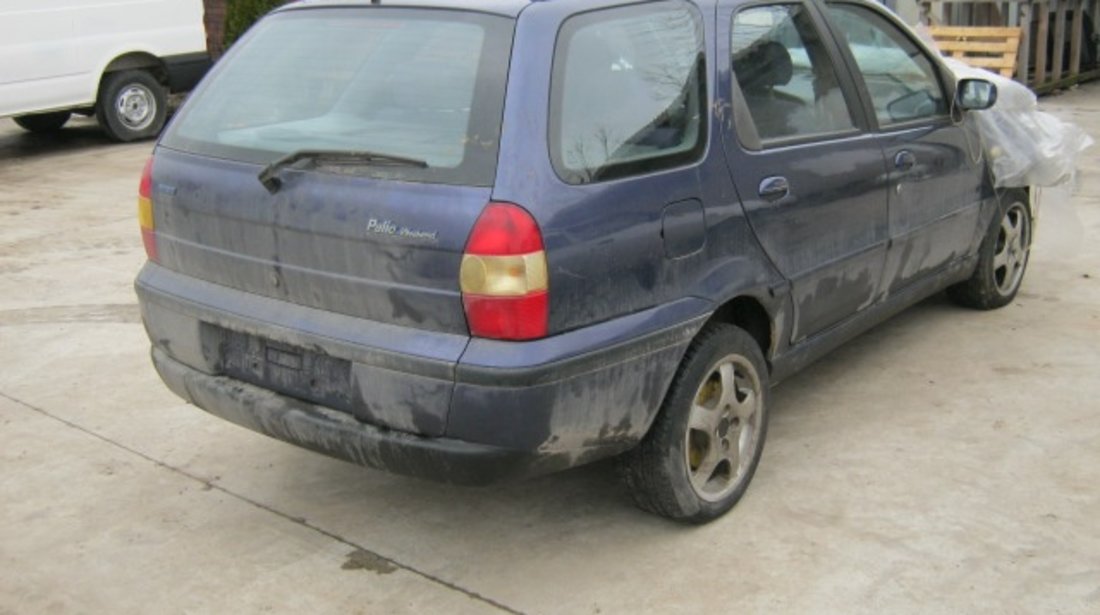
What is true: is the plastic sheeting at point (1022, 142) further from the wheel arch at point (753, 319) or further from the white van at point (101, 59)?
the white van at point (101, 59)

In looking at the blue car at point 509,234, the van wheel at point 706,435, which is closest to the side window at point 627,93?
the blue car at point 509,234

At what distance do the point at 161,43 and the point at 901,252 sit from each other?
9.00m

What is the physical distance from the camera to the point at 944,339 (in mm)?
5730

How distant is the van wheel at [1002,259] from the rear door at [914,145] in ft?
1.01

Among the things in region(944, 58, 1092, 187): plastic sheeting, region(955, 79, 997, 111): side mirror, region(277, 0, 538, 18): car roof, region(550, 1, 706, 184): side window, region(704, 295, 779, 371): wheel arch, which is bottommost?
region(704, 295, 779, 371): wheel arch

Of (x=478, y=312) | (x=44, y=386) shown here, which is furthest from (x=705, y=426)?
(x=44, y=386)

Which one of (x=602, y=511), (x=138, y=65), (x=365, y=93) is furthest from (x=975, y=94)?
(x=138, y=65)

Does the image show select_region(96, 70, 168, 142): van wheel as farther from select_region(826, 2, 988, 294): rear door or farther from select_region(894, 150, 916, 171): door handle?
select_region(894, 150, 916, 171): door handle

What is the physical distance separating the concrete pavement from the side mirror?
105 centimetres

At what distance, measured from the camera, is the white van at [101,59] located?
36.4ft

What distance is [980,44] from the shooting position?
11.8 metres

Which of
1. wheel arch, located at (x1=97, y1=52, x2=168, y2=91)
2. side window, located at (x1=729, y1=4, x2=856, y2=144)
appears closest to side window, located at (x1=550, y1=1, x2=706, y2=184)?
side window, located at (x1=729, y1=4, x2=856, y2=144)

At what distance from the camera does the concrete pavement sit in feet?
12.2

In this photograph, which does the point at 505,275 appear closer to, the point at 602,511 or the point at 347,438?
the point at 347,438
